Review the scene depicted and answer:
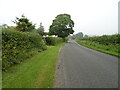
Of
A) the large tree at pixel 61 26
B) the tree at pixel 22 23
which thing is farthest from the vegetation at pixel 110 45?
the large tree at pixel 61 26

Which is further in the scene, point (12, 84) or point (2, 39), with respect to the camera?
point (2, 39)

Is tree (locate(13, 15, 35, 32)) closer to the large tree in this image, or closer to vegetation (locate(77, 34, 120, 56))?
the large tree

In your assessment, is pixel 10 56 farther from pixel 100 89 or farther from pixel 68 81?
pixel 100 89

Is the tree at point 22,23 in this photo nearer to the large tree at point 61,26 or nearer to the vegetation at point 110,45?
the large tree at point 61,26

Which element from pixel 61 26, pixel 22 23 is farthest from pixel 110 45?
pixel 61 26

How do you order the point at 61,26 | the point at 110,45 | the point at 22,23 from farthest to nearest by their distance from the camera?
the point at 61,26 → the point at 22,23 → the point at 110,45

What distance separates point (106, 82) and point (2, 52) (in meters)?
5.43

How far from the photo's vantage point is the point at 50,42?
68.2 feet

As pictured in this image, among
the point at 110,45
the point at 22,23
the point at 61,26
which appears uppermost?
the point at 61,26

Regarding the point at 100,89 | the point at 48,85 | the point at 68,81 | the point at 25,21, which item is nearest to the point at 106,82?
the point at 100,89

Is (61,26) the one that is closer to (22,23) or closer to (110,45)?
(22,23)

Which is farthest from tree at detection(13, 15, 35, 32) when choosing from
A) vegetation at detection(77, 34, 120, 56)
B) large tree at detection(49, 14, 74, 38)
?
vegetation at detection(77, 34, 120, 56)

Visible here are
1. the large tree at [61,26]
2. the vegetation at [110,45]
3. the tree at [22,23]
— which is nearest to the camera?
the vegetation at [110,45]

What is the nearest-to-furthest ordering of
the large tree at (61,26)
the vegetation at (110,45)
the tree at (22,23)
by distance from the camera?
the vegetation at (110,45) < the tree at (22,23) < the large tree at (61,26)
